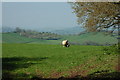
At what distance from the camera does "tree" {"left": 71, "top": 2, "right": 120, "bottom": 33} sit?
1094 inches

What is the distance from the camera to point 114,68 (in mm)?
18875

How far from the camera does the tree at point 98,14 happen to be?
27.8 meters

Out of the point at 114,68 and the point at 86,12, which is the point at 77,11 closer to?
the point at 86,12

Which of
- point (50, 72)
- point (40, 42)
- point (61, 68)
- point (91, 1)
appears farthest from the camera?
point (40, 42)

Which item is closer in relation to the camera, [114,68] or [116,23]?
[114,68]

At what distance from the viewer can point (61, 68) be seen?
19641 mm

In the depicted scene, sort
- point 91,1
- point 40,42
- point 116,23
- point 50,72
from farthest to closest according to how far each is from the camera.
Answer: point 40,42 → point 116,23 → point 91,1 → point 50,72

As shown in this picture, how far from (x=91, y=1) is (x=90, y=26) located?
3015 mm

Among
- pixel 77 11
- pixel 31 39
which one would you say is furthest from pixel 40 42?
pixel 77 11

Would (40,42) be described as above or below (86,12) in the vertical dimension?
below

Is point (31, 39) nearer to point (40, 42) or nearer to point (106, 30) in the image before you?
point (40, 42)

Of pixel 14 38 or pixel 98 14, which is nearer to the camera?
pixel 98 14

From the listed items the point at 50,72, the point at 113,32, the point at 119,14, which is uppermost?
the point at 119,14

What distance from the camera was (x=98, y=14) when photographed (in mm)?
28750
